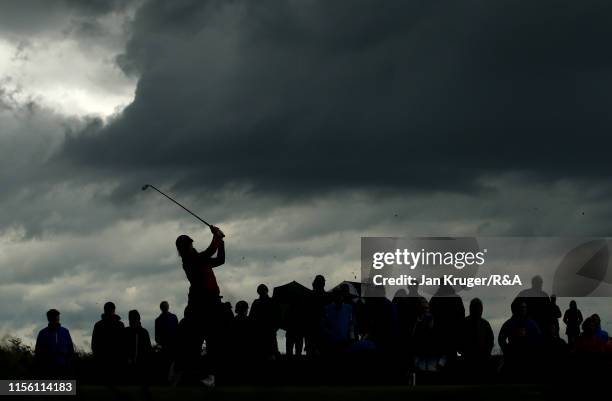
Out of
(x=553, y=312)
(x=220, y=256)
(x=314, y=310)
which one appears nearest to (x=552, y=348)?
(x=553, y=312)

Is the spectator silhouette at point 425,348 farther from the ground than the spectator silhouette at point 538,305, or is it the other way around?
the spectator silhouette at point 538,305

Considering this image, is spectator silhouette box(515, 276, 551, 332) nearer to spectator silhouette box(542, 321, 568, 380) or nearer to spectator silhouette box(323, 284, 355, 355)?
spectator silhouette box(542, 321, 568, 380)

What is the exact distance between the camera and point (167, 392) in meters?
15.7

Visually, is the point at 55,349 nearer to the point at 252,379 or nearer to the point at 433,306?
the point at 252,379

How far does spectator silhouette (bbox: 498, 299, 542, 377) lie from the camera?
71.2 feet

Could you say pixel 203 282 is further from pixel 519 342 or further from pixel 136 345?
pixel 136 345

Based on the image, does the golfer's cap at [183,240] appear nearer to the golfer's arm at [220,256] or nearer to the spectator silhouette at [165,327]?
the golfer's arm at [220,256]

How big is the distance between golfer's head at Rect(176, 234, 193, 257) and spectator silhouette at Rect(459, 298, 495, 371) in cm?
654

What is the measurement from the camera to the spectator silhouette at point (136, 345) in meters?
24.3

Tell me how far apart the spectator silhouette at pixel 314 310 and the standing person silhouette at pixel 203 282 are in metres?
5.90

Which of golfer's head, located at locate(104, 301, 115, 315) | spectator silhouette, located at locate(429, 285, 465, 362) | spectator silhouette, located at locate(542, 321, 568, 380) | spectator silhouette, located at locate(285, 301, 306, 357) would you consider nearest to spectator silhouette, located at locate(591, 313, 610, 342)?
spectator silhouette, located at locate(542, 321, 568, 380)

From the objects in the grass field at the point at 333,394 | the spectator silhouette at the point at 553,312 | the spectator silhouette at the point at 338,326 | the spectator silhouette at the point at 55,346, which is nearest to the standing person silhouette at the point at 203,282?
the grass field at the point at 333,394

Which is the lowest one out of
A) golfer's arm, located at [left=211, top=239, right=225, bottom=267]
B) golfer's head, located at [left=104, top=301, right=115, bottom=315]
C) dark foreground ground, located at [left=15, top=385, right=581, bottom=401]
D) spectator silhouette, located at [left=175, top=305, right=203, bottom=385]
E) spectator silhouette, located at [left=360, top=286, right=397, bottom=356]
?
dark foreground ground, located at [left=15, top=385, right=581, bottom=401]

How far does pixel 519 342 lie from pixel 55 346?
8570mm
